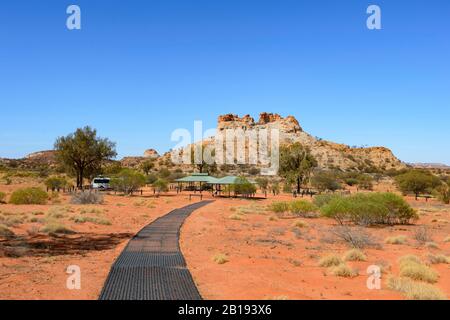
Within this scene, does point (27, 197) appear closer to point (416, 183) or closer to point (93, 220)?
point (93, 220)

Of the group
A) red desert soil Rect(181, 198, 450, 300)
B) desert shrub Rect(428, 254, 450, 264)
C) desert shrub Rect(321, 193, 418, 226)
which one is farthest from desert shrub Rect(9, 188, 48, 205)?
desert shrub Rect(428, 254, 450, 264)

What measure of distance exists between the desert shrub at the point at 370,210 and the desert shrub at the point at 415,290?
15.5 meters

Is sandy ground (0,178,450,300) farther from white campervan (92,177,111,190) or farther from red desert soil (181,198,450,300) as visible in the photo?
white campervan (92,177,111,190)

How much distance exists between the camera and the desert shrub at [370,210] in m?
26.6

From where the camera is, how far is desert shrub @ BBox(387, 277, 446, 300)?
9.85 m

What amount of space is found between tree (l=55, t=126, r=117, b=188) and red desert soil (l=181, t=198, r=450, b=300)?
31608 millimetres

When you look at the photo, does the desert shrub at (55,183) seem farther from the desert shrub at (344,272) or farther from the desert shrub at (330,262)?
the desert shrub at (344,272)

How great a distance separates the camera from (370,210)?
26.5m

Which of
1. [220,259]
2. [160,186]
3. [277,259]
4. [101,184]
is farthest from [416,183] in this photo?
[220,259]
